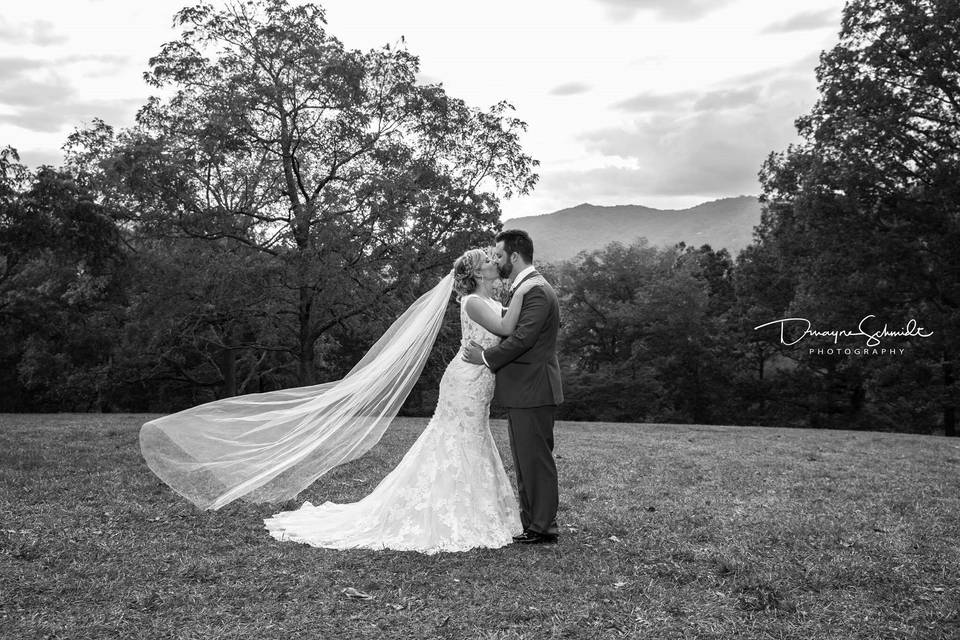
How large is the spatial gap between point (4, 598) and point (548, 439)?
4.62m

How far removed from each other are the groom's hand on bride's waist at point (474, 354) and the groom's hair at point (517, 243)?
1.02 metres

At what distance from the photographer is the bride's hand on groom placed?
7.30 m

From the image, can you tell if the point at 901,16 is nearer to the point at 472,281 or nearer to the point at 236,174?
the point at 236,174

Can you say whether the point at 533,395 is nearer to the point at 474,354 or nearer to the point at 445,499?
the point at 474,354

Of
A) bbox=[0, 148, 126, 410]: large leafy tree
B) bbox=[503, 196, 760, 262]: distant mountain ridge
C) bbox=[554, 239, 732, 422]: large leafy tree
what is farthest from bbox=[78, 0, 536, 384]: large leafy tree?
bbox=[503, 196, 760, 262]: distant mountain ridge

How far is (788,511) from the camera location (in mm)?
8586

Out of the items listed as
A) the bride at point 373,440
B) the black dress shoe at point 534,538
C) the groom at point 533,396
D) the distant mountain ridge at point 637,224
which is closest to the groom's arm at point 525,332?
the groom at point 533,396

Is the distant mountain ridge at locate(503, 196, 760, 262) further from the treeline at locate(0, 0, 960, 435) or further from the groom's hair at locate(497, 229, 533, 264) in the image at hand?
the groom's hair at locate(497, 229, 533, 264)

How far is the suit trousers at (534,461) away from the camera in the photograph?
703 cm

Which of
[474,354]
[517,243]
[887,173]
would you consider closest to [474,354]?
[474,354]

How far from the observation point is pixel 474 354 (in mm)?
7336

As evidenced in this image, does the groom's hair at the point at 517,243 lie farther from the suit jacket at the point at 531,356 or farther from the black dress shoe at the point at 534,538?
the black dress shoe at the point at 534,538

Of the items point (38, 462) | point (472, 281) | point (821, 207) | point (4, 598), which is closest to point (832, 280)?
point (821, 207)

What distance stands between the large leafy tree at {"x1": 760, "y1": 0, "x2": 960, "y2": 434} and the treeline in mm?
79
